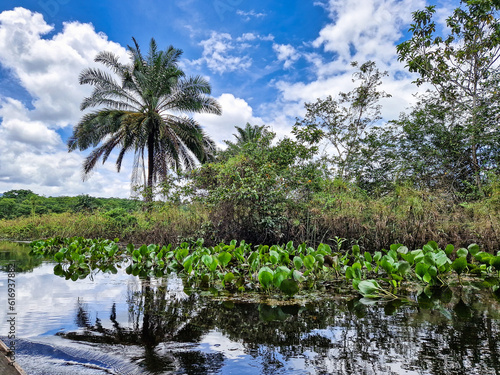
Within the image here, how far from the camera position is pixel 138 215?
1290 cm

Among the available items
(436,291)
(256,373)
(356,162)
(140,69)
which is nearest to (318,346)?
(256,373)

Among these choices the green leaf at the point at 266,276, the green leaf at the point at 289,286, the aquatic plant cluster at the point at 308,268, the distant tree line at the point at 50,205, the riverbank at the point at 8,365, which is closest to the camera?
the riverbank at the point at 8,365

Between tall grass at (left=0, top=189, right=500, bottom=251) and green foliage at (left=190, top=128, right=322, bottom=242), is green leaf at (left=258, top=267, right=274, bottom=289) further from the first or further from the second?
green foliage at (left=190, top=128, right=322, bottom=242)

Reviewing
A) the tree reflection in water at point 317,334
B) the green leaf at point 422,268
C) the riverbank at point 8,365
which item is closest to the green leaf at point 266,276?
the tree reflection in water at point 317,334

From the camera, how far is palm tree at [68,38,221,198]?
15562mm

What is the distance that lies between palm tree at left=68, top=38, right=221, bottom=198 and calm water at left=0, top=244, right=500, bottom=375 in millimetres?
12898

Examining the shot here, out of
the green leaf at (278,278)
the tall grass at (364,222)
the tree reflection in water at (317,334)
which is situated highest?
the tall grass at (364,222)

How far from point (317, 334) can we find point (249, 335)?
0.51m

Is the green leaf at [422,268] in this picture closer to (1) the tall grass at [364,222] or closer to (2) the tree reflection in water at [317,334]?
(2) the tree reflection in water at [317,334]

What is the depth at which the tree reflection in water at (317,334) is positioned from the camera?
5.73 feet

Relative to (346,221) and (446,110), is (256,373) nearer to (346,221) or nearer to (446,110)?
(346,221)

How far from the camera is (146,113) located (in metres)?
16.2

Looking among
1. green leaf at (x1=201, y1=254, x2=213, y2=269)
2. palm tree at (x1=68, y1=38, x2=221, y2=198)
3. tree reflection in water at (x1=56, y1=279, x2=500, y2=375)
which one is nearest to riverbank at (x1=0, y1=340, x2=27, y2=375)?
tree reflection in water at (x1=56, y1=279, x2=500, y2=375)

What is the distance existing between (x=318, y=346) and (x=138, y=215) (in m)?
12.0
